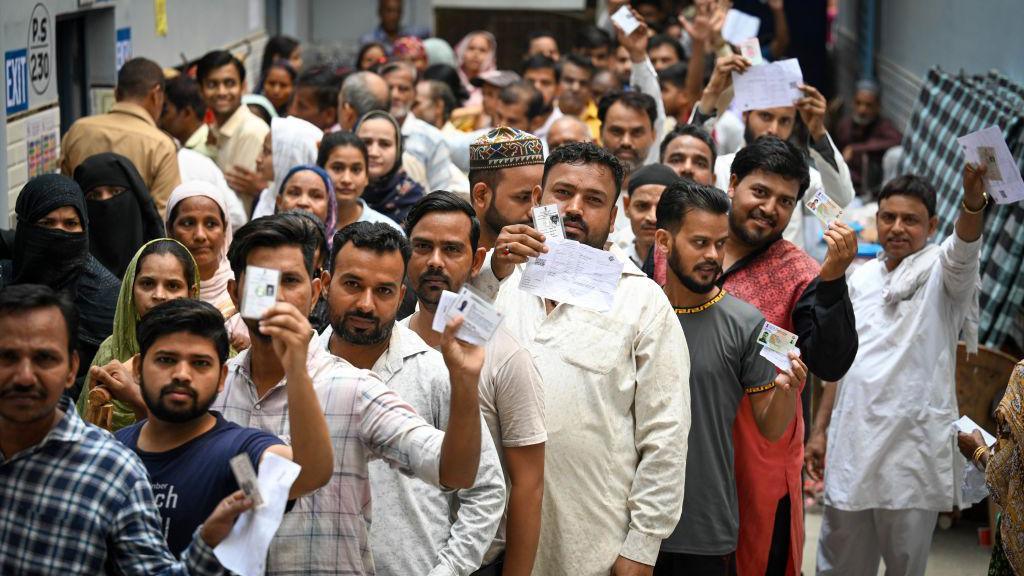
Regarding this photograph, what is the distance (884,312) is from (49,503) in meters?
4.09

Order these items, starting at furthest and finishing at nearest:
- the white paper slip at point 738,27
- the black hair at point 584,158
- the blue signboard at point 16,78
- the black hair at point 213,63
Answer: the white paper slip at point 738,27, the black hair at point 213,63, the blue signboard at point 16,78, the black hair at point 584,158

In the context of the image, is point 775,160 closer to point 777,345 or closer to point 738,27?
→ point 777,345

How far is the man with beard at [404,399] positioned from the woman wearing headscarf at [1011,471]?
1.70 m

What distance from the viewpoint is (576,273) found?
153 inches

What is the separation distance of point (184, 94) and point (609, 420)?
4729 millimetres

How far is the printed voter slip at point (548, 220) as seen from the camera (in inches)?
156

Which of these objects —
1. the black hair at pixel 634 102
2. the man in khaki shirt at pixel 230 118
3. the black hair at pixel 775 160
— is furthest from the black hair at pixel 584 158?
the man in khaki shirt at pixel 230 118

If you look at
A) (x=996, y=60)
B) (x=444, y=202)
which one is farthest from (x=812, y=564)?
(x=996, y=60)

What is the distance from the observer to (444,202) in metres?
4.03

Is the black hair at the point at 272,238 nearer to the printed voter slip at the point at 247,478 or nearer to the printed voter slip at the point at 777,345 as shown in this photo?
the printed voter slip at the point at 247,478

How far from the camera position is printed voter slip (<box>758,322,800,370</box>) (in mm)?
4195

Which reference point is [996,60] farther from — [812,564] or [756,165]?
[756,165]

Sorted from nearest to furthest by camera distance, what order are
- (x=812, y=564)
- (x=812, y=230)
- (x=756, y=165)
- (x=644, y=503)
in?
(x=644, y=503) < (x=756, y=165) < (x=812, y=564) < (x=812, y=230)

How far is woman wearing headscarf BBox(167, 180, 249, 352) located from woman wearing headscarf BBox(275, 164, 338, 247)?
544 millimetres
